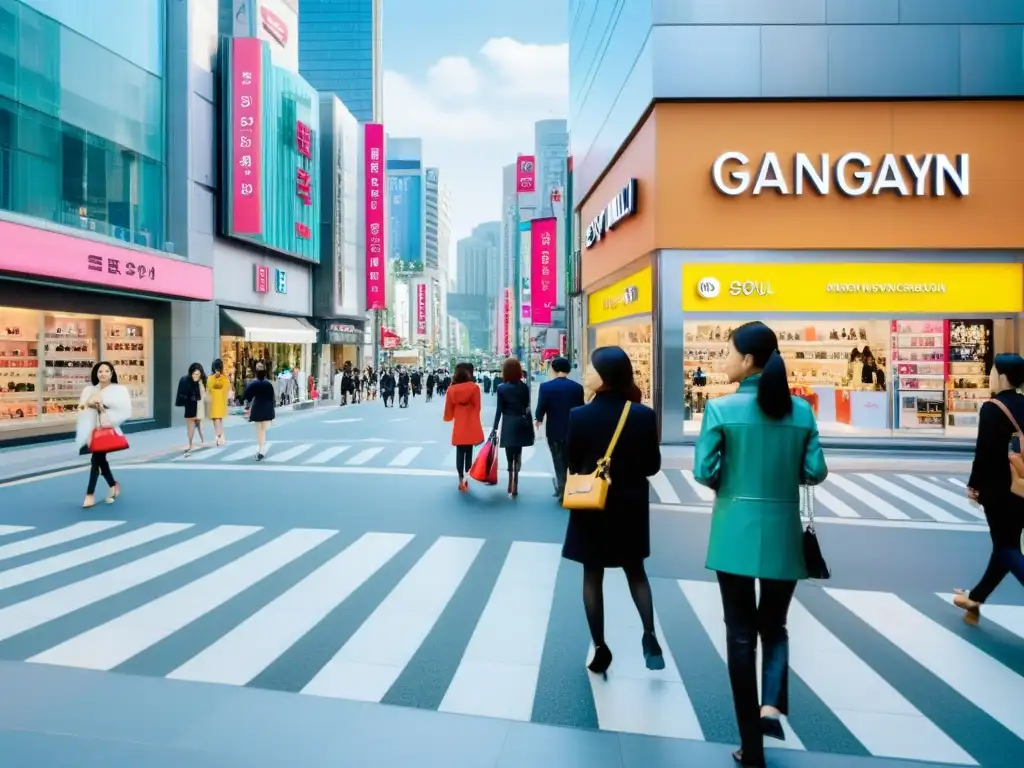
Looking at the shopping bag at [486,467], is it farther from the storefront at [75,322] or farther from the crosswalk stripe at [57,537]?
the storefront at [75,322]

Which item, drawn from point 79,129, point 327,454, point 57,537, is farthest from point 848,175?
point 79,129

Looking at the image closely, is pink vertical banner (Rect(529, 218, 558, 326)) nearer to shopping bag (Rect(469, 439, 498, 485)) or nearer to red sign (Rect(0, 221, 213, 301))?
red sign (Rect(0, 221, 213, 301))

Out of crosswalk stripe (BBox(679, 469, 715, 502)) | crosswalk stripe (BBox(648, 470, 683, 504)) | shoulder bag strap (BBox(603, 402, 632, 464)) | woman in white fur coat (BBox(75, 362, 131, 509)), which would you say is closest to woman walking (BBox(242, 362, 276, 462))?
woman in white fur coat (BBox(75, 362, 131, 509))

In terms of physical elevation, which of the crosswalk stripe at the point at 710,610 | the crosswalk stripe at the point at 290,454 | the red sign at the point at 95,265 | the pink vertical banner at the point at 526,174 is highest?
the pink vertical banner at the point at 526,174

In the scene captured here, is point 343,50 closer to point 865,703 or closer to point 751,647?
point 865,703

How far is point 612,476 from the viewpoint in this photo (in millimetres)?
3957

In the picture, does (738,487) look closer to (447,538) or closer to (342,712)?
(342,712)

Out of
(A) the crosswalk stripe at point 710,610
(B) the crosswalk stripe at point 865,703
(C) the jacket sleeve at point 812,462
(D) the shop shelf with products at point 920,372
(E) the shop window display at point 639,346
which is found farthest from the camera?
(E) the shop window display at point 639,346

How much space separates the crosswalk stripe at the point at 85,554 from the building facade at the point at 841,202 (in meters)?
11.2

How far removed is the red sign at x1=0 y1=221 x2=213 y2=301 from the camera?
1474 centimetres

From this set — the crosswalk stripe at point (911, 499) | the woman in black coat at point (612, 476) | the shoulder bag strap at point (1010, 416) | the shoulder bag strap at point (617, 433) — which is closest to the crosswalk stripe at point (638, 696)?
the woman in black coat at point (612, 476)

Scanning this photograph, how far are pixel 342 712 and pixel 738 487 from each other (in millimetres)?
2296

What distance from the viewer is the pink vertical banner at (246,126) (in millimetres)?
25844

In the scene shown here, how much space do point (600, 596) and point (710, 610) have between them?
5.60ft
